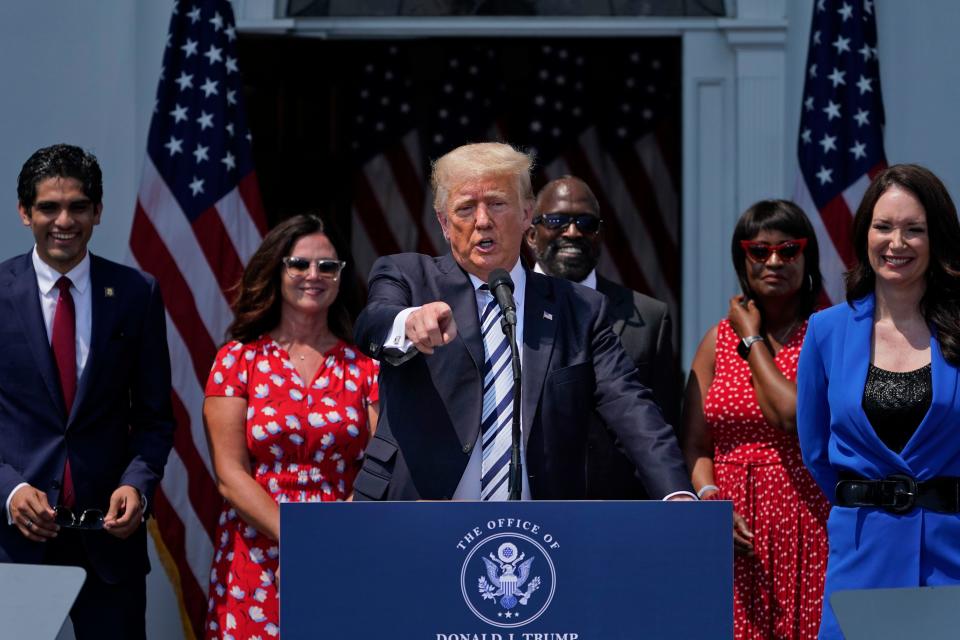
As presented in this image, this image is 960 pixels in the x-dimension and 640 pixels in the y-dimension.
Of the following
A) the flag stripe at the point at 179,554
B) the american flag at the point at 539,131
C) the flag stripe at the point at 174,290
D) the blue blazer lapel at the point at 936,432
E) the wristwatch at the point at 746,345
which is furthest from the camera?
the american flag at the point at 539,131

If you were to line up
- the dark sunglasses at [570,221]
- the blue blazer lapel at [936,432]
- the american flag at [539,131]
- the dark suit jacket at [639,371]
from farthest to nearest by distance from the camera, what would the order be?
the american flag at [539,131]
the dark sunglasses at [570,221]
the dark suit jacket at [639,371]
the blue blazer lapel at [936,432]

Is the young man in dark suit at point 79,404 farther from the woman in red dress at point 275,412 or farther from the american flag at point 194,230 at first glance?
the american flag at point 194,230

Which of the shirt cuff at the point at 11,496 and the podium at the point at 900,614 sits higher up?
the podium at the point at 900,614

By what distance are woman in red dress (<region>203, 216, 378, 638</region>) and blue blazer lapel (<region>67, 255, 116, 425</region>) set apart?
0.42 metres

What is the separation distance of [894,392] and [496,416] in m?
1.13

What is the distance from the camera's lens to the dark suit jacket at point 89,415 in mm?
4320

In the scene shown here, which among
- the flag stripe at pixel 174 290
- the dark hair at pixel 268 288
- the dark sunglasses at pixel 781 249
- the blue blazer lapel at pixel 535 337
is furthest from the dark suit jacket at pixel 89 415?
the dark sunglasses at pixel 781 249

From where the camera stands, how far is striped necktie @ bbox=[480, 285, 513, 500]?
10.4 feet

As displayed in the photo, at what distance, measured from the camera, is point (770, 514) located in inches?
183

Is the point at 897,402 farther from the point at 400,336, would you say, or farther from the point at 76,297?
the point at 76,297

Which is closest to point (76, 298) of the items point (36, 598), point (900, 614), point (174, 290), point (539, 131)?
point (174, 290)

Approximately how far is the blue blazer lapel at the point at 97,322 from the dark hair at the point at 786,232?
210 cm

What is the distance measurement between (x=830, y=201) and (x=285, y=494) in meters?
2.78

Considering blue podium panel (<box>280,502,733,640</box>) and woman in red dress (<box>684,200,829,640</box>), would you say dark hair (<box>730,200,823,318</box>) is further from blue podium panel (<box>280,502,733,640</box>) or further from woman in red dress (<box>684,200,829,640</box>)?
blue podium panel (<box>280,502,733,640</box>)
